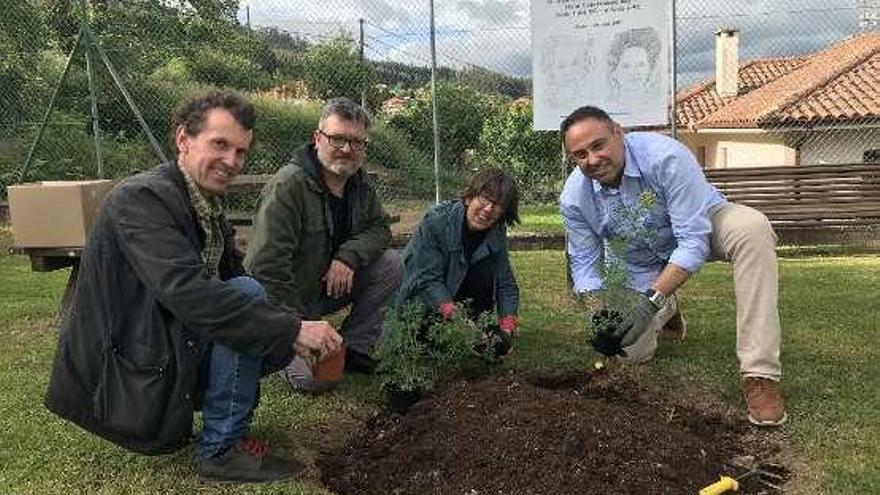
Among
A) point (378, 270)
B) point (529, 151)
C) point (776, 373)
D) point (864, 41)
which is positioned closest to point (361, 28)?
point (378, 270)

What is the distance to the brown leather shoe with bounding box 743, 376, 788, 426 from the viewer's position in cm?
336

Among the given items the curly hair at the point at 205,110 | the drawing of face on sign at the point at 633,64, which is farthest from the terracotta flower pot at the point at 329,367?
the drawing of face on sign at the point at 633,64

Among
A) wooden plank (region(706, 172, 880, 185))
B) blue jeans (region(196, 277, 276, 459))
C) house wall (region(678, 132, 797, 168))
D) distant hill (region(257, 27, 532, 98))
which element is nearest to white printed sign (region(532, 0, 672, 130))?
distant hill (region(257, 27, 532, 98))

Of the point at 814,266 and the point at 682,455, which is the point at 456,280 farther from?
the point at 814,266

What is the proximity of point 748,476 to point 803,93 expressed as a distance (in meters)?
17.4

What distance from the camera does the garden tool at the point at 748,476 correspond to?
2662 mm

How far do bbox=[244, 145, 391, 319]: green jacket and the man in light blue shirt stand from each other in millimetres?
935

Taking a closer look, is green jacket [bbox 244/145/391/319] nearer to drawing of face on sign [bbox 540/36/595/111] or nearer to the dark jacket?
the dark jacket

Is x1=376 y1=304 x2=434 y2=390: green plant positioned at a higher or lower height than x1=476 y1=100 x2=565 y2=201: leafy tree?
lower

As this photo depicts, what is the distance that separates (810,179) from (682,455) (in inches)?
308

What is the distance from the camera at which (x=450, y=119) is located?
17.6 metres

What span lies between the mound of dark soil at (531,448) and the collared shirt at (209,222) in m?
0.82

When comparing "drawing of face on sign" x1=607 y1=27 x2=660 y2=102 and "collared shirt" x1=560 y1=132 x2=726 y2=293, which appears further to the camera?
"drawing of face on sign" x1=607 y1=27 x2=660 y2=102

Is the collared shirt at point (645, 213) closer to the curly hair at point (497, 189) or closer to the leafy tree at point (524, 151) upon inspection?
the curly hair at point (497, 189)
